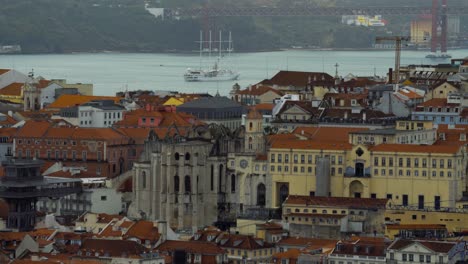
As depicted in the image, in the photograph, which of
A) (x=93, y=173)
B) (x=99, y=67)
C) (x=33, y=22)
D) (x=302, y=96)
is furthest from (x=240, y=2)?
(x=93, y=173)

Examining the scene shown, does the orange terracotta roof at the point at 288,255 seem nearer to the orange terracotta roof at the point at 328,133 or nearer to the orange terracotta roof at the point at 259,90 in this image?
the orange terracotta roof at the point at 328,133

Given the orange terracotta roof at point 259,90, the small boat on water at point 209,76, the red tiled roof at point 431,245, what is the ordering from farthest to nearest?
the small boat on water at point 209,76 < the orange terracotta roof at point 259,90 < the red tiled roof at point 431,245

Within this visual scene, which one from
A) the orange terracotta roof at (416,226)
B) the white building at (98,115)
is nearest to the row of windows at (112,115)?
the white building at (98,115)

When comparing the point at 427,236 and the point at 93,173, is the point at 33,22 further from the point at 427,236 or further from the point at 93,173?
the point at 427,236

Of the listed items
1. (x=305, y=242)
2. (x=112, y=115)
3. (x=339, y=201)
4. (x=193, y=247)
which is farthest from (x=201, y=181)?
(x=112, y=115)

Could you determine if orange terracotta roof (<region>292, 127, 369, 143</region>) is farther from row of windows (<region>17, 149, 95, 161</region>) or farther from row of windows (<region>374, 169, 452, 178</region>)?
row of windows (<region>17, 149, 95, 161</region>)

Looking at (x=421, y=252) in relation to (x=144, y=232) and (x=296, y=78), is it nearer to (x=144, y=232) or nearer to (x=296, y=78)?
(x=144, y=232)
